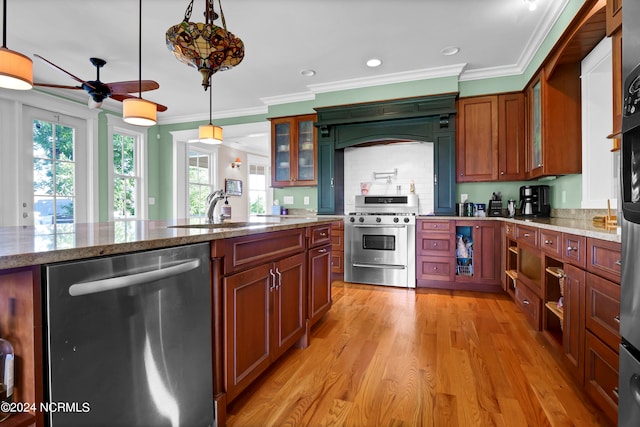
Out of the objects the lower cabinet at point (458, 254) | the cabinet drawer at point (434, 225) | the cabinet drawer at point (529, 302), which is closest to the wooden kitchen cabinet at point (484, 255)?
the lower cabinet at point (458, 254)

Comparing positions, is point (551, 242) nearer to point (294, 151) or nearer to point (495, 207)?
point (495, 207)

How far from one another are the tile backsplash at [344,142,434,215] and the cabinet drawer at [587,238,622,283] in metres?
2.81

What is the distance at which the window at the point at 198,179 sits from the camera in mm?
6207

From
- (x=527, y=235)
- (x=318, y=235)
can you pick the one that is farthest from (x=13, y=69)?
(x=527, y=235)

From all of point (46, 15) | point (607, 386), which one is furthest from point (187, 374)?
point (46, 15)

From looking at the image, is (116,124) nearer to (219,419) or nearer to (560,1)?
(219,419)

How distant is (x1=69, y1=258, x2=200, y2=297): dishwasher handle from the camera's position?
2.65 ft

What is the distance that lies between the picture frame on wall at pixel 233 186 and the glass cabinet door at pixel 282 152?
103 inches

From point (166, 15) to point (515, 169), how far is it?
3.89 meters

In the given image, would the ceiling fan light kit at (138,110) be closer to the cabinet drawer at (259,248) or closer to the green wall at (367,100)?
the cabinet drawer at (259,248)

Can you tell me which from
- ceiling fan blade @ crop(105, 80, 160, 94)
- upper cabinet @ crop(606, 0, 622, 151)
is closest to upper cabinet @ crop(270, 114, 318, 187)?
ceiling fan blade @ crop(105, 80, 160, 94)

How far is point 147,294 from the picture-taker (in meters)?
1.00

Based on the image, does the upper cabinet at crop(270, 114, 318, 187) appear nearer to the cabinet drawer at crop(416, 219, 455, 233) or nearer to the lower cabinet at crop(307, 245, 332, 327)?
the cabinet drawer at crop(416, 219, 455, 233)

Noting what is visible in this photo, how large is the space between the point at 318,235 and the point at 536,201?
2.61 metres
